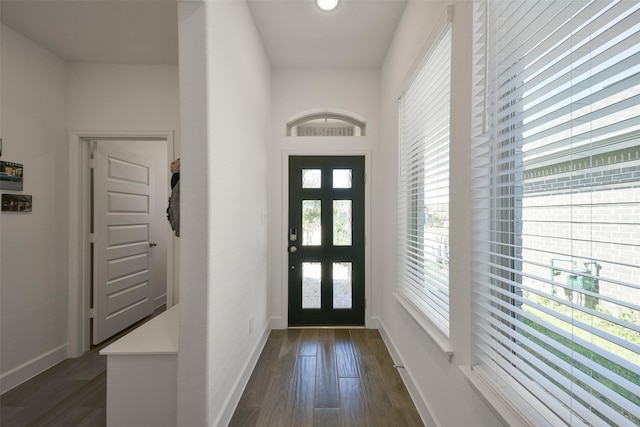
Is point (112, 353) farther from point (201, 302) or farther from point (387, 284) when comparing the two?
point (387, 284)

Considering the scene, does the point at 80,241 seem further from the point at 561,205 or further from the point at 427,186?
the point at 561,205

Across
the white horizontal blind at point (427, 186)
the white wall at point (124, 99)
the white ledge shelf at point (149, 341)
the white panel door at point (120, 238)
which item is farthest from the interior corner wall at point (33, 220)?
the white horizontal blind at point (427, 186)

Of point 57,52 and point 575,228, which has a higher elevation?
point 57,52

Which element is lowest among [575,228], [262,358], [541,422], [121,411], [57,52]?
[262,358]

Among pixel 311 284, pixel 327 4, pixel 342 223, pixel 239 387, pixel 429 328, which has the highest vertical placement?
pixel 327 4

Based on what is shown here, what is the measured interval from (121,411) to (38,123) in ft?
8.44

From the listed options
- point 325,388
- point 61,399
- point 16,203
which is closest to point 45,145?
point 16,203

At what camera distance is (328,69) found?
3.42 meters

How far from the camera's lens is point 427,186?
197cm

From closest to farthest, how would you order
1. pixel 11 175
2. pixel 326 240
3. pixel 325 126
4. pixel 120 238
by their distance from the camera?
pixel 11 175 → pixel 120 238 → pixel 326 240 → pixel 325 126

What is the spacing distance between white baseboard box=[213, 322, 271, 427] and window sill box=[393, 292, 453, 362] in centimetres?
135

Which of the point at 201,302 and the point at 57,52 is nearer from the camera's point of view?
the point at 201,302

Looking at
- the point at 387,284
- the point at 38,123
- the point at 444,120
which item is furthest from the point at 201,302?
the point at 38,123

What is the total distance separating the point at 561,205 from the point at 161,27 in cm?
296
